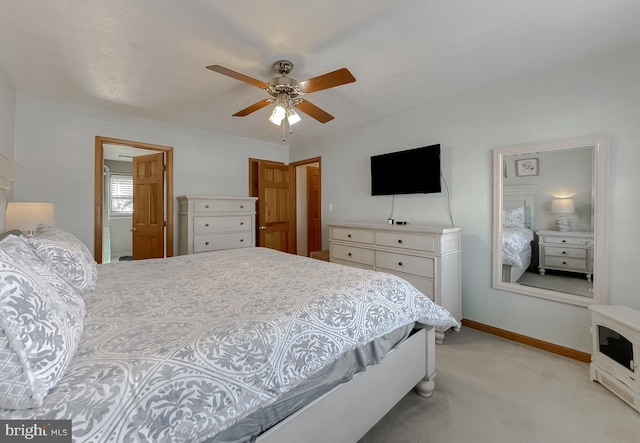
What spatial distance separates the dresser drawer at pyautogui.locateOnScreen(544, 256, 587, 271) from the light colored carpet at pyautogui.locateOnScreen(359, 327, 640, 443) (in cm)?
75

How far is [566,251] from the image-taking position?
2295 millimetres

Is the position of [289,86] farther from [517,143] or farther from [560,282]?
[560,282]

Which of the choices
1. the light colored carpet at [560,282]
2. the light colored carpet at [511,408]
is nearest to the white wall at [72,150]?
the light colored carpet at [511,408]

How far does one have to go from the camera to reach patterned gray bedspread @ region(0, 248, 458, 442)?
0.70 m

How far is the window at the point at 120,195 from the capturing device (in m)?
6.11

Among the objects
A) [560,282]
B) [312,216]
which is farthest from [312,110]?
[312,216]

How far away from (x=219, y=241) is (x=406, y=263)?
245 cm

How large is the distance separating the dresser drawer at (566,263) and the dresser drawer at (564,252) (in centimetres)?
3

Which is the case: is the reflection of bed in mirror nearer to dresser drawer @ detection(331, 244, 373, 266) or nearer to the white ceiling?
the white ceiling

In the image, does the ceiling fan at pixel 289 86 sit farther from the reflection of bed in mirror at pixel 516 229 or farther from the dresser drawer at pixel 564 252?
the dresser drawer at pixel 564 252

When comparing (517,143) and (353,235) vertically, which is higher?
(517,143)

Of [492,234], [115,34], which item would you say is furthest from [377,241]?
[115,34]

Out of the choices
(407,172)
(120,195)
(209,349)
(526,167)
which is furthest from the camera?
(120,195)

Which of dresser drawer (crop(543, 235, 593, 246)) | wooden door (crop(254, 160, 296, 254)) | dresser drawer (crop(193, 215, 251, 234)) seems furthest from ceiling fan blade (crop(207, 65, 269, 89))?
dresser drawer (crop(543, 235, 593, 246))
